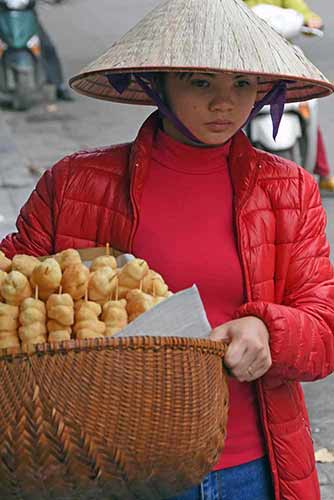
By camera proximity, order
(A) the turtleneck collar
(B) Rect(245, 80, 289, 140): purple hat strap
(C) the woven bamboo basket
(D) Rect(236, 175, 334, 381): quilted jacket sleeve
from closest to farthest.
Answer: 1. (C) the woven bamboo basket
2. (D) Rect(236, 175, 334, 381): quilted jacket sleeve
3. (A) the turtleneck collar
4. (B) Rect(245, 80, 289, 140): purple hat strap

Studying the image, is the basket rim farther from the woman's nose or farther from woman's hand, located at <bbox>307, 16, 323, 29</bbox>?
woman's hand, located at <bbox>307, 16, 323, 29</bbox>

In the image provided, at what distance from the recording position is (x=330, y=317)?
98.5 inches

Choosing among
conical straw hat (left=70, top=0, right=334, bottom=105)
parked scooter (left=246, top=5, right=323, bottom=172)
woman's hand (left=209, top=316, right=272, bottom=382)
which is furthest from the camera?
parked scooter (left=246, top=5, right=323, bottom=172)

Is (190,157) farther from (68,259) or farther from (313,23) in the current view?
(313,23)

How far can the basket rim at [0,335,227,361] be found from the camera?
1941 millimetres

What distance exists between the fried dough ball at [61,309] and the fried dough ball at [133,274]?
0.13 meters

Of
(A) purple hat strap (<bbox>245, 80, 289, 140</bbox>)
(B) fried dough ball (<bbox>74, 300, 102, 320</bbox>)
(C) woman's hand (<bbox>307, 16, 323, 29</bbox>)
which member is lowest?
(C) woman's hand (<bbox>307, 16, 323, 29</bbox>)

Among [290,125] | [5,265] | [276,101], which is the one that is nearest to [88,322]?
[5,265]

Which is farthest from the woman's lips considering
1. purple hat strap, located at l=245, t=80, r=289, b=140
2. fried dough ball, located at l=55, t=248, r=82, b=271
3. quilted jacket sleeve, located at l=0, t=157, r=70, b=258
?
fried dough ball, located at l=55, t=248, r=82, b=271

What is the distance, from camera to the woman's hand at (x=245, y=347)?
2.22 metres

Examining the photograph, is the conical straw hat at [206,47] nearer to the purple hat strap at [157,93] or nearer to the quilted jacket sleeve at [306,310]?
the purple hat strap at [157,93]

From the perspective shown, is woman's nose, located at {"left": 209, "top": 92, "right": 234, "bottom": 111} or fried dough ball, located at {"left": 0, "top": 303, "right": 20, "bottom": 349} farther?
woman's nose, located at {"left": 209, "top": 92, "right": 234, "bottom": 111}

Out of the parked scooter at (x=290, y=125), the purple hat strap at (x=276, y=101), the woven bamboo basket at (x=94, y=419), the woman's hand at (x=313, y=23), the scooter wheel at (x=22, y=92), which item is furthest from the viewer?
the scooter wheel at (x=22, y=92)

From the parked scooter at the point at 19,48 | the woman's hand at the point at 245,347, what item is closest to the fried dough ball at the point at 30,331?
the woman's hand at the point at 245,347
